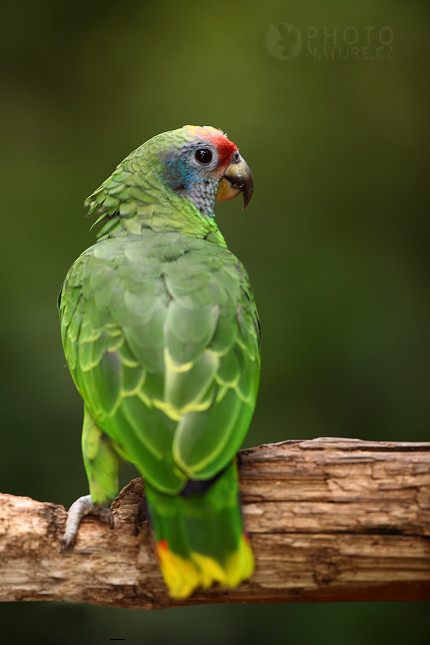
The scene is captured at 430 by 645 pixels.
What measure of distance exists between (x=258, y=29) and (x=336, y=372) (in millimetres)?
2780

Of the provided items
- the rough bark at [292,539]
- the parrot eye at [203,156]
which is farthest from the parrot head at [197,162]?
the rough bark at [292,539]

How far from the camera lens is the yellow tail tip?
1554 mm

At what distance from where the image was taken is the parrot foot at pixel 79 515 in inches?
71.5

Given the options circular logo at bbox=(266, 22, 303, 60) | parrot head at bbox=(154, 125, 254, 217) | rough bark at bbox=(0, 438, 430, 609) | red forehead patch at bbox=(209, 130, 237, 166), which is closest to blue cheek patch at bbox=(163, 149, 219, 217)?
parrot head at bbox=(154, 125, 254, 217)

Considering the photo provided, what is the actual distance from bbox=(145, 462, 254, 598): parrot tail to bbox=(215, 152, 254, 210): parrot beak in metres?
1.68

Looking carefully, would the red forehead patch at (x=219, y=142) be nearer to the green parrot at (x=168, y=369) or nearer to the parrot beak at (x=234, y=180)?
the parrot beak at (x=234, y=180)

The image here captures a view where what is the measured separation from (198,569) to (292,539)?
328 mm

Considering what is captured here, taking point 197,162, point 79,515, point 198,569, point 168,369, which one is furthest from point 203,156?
point 198,569

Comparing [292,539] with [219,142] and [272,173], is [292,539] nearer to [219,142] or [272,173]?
[219,142]

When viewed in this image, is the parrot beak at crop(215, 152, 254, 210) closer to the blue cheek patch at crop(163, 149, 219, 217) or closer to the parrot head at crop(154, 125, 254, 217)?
the parrot head at crop(154, 125, 254, 217)

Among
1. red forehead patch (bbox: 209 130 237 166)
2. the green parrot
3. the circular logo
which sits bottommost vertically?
the green parrot

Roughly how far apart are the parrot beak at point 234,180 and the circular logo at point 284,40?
2220mm

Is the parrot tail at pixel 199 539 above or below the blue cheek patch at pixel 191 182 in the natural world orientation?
below

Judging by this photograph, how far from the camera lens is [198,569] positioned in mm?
1566
